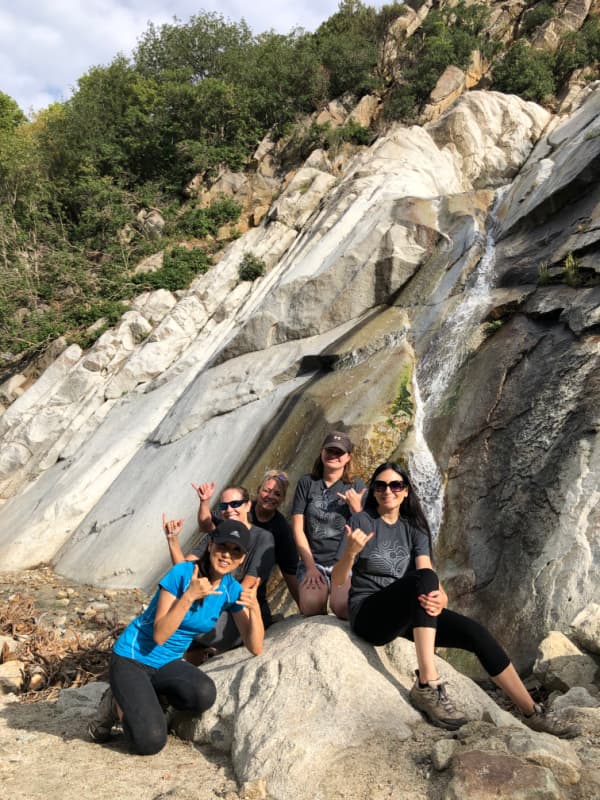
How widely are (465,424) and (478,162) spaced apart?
16.0 meters

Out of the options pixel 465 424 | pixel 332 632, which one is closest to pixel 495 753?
pixel 332 632

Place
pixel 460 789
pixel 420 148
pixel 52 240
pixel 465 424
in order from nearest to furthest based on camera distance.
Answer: pixel 460 789 < pixel 465 424 < pixel 420 148 < pixel 52 240

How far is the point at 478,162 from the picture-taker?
21.5 m

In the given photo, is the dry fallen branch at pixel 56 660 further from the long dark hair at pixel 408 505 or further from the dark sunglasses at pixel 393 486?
the dark sunglasses at pixel 393 486

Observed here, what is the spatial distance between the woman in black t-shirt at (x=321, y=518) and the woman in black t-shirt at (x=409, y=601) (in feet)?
1.69

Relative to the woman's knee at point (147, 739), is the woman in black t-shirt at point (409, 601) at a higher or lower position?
lower

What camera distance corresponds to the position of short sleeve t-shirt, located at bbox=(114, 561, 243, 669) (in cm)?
429

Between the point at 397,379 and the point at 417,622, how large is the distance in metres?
6.58

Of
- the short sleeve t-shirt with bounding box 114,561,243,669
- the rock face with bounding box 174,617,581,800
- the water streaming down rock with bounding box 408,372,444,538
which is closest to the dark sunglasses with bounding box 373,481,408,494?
the rock face with bounding box 174,617,581,800

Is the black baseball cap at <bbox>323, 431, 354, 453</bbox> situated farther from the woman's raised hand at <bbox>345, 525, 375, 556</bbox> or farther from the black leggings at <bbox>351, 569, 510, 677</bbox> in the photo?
the black leggings at <bbox>351, 569, 510, 677</bbox>

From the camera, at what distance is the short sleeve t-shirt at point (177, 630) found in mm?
4289

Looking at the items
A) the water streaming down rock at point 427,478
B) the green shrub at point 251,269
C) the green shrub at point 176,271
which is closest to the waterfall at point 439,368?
the water streaming down rock at point 427,478

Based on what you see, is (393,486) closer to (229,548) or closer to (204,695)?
(229,548)

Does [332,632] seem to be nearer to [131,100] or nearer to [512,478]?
[512,478]
